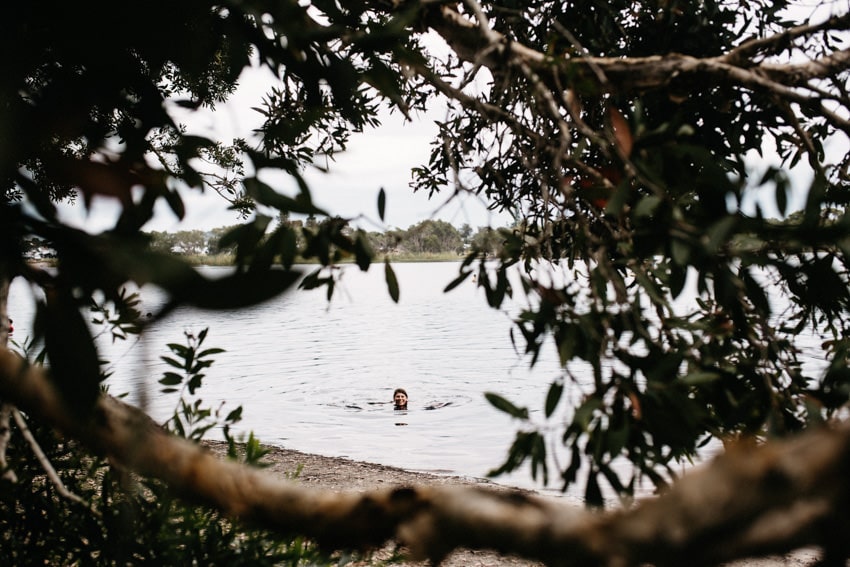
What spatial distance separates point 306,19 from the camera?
1.96 metres

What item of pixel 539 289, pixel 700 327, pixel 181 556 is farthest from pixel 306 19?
pixel 181 556

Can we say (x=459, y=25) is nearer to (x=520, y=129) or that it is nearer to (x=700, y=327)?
(x=520, y=129)

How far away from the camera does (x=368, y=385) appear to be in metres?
17.7

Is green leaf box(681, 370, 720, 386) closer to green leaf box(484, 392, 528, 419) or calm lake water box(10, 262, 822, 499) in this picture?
green leaf box(484, 392, 528, 419)

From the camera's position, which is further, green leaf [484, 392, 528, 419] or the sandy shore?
the sandy shore

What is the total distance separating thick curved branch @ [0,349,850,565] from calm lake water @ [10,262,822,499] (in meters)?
0.16

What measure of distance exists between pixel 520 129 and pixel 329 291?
2.39 ft

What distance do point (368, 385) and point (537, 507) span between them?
56.9 feet

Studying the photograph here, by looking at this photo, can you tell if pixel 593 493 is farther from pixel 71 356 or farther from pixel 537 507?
pixel 71 356

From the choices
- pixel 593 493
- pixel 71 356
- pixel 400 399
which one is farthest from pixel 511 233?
pixel 400 399

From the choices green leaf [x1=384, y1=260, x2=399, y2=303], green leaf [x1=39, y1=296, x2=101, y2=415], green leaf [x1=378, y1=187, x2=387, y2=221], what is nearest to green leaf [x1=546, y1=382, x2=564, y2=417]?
green leaf [x1=384, y1=260, x2=399, y2=303]

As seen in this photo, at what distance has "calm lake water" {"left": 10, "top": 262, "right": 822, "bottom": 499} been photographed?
10.5 meters

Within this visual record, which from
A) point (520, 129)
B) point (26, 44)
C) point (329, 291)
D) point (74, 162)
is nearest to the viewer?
point (74, 162)

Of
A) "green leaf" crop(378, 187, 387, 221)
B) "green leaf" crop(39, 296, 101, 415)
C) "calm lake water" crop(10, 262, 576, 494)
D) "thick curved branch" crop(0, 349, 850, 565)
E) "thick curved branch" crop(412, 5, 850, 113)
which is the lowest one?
"calm lake water" crop(10, 262, 576, 494)
